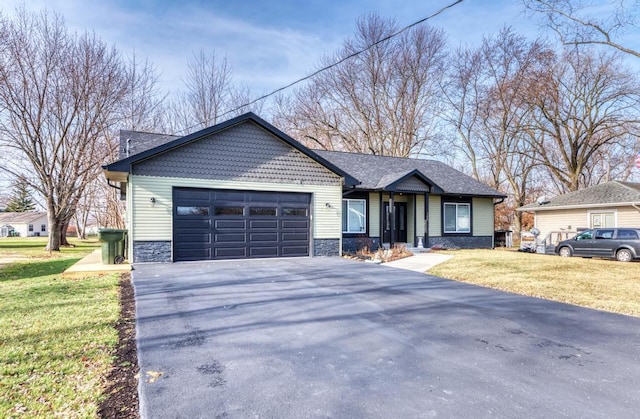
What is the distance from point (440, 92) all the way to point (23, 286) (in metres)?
28.2

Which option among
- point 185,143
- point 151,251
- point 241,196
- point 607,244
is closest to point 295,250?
point 241,196

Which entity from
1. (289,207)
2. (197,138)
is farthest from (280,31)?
(289,207)

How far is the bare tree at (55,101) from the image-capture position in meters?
16.4

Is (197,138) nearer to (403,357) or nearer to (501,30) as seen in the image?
(403,357)

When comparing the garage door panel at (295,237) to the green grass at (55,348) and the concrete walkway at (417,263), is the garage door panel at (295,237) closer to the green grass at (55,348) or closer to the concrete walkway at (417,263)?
the concrete walkway at (417,263)

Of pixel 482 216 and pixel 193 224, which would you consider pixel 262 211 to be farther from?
pixel 482 216

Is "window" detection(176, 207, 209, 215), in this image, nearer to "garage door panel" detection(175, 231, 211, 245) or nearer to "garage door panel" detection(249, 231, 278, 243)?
"garage door panel" detection(175, 231, 211, 245)

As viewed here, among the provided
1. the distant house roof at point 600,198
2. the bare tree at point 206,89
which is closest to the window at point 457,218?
the distant house roof at point 600,198

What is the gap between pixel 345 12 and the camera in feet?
39.2

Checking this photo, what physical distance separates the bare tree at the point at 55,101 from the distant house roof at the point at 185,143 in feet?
18.6

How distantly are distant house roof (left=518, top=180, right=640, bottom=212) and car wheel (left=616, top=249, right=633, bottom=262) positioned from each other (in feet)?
16.9

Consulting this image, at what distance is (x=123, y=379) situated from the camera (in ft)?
11.0

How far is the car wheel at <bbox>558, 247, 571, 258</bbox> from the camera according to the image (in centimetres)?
1586

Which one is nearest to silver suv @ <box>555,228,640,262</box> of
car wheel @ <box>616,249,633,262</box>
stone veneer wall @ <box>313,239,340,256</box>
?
car wheel @ <box>616,249,633,262</box>
